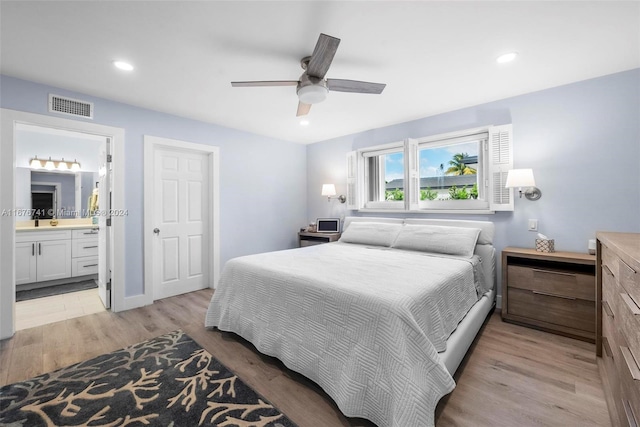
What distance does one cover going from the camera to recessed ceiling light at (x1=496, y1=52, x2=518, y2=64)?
83.9 inches

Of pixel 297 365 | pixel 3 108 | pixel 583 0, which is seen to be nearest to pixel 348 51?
pixel 583 0

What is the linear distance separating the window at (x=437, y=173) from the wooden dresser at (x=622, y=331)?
56.0 inches

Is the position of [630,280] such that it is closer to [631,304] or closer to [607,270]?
[631,304]

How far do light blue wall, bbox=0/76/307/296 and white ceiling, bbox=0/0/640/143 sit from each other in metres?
0.20

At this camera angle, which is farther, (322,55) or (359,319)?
(322,55)

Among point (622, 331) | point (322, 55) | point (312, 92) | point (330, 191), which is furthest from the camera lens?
point (330, 191)

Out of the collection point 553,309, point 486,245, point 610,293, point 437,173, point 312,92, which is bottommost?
point 553,309

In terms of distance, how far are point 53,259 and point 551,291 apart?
6.36 meters

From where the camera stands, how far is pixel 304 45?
2.02m

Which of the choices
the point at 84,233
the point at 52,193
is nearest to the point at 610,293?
the point at 84,233

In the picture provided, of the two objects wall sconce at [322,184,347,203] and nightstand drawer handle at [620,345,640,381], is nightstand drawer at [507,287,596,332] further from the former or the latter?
wall sconce at [322,184,347,203]

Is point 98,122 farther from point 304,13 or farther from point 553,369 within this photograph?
point 553,369

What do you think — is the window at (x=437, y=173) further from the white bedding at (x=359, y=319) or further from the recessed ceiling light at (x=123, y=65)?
the recessed ceiling light at (x=123, y=65)

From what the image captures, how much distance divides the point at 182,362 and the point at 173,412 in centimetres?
54
